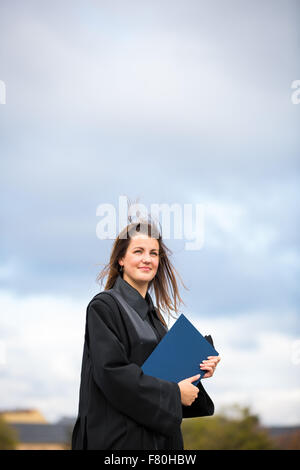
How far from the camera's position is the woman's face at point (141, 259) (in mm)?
3174

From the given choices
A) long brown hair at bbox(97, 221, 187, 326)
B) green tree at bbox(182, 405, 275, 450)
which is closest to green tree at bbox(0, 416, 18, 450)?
green tree at bbox(182, 405, 275, 450)

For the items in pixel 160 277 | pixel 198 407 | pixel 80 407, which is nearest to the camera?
pixel 80 407

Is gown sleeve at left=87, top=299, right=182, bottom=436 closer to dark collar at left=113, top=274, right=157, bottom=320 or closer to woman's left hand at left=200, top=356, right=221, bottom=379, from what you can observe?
woman's left hand at left=200, top=356, right=221, bottom=379

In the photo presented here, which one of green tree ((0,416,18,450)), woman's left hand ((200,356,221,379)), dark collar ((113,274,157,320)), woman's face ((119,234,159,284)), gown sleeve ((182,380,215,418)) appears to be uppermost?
green tree ((0,416,18,450))

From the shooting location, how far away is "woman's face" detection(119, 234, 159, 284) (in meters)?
3.17

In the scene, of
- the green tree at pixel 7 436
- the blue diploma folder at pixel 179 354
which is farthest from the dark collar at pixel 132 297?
the green tree at pixel 7 436

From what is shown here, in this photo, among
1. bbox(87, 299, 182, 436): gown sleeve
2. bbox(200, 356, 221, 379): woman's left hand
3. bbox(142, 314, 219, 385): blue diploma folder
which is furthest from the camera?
bbox(200, 356, 221, 379): woman's left hand

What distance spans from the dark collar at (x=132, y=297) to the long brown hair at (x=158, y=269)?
12 cm

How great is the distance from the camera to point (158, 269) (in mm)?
3465

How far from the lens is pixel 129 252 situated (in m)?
3.21

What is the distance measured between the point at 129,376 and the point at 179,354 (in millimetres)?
317
